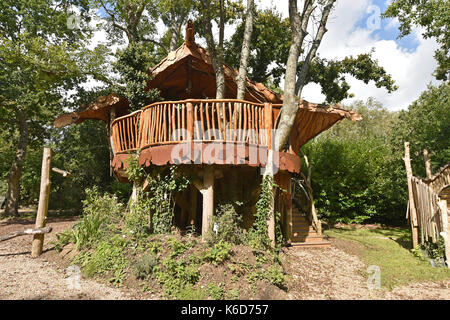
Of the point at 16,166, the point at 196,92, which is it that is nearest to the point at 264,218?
the point at 196,92

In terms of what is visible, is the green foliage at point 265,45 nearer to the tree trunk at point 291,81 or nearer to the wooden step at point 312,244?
the tree trunk at point 291,81

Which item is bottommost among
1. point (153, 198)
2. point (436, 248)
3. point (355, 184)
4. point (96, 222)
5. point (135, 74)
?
point (436, 248)

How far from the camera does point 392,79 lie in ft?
41.3

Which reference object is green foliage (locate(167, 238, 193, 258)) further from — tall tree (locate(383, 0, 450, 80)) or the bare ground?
tall tree (locate(383, 0, 450, 80))

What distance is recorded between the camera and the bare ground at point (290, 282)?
4.83 metres

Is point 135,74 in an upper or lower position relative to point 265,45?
lower

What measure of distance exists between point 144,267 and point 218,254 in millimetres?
1451

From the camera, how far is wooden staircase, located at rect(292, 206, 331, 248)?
8750 mm

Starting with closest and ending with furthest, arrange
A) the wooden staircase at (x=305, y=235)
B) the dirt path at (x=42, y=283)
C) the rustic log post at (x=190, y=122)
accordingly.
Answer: the dirt path at (x=42, y=283), the rustic log post at (x=190, y=122), the wooden staircase at (x=305, y=235)

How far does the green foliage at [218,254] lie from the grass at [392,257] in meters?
3.33

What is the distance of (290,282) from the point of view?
17.9 ft

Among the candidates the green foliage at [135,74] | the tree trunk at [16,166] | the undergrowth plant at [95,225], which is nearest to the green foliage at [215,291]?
the undergrowth plant at [95,225]

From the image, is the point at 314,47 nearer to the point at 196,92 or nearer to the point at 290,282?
the point at 196,92

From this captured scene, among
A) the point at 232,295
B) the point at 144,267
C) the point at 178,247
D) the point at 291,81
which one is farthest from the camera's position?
the point at 291,81
